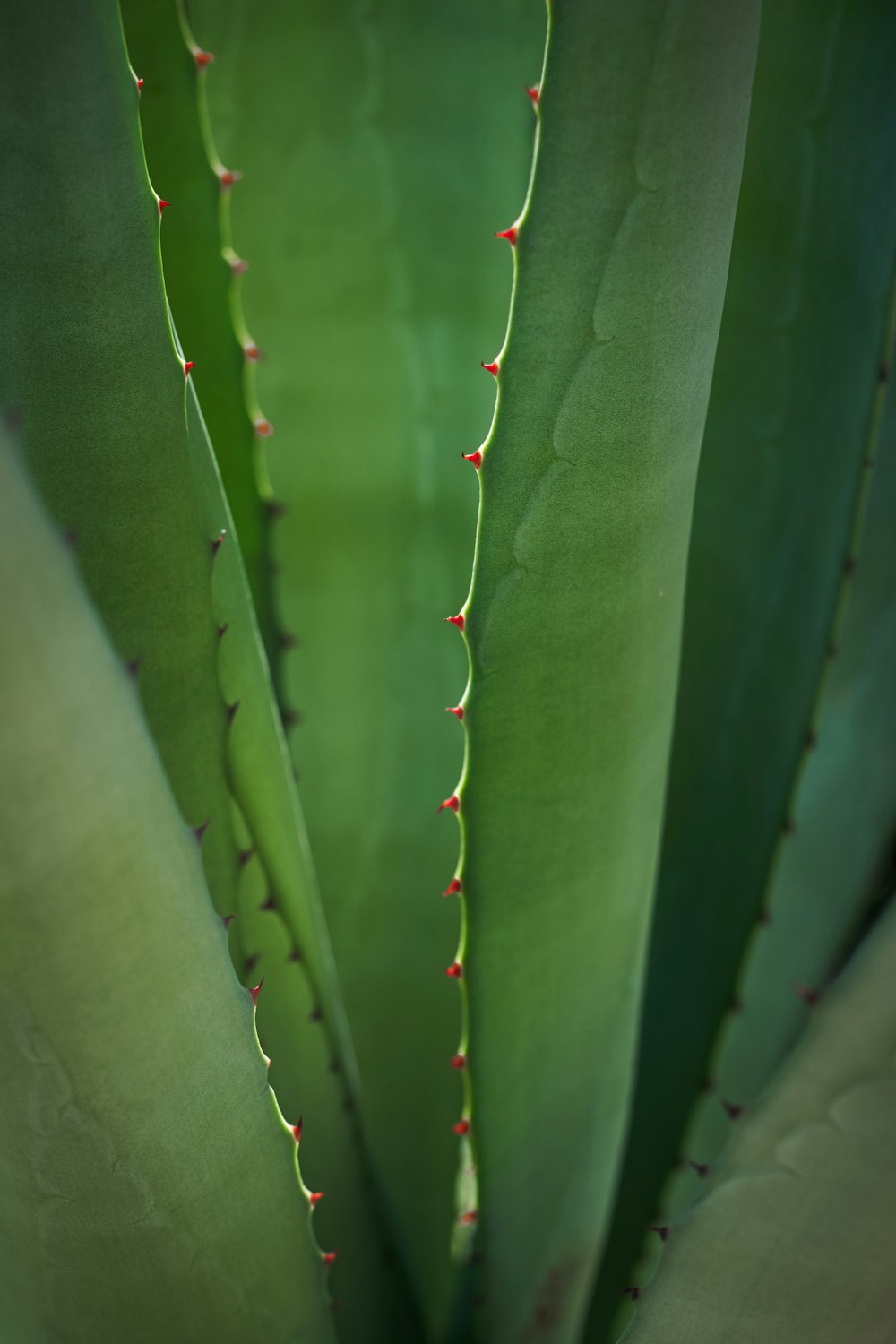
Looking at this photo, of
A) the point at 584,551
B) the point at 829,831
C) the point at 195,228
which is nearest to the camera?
the point at 584,551

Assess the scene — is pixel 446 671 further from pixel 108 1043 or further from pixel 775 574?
pixel 108 1043

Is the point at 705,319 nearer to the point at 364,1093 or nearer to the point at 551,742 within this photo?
the point at 551,742

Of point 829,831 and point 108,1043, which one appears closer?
point 108,1043

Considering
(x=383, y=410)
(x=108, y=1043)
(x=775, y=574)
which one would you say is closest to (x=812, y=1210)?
(x=108, y=1043)

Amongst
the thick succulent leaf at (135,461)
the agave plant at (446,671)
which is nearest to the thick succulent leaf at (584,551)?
the agave plant at (446,671)

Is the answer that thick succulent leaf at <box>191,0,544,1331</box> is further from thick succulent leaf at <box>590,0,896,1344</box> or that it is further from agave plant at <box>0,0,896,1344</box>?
thick succulent leaf at <box>590,0,896,1344</box>

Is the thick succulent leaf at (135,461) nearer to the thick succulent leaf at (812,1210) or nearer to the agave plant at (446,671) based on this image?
the agave plant at (446,671)

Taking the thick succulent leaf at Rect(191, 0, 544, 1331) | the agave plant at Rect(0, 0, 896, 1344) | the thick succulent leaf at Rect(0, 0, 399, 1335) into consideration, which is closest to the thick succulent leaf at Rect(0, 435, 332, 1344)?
the agave plant at Rect(0, 0, 896, 1344)
